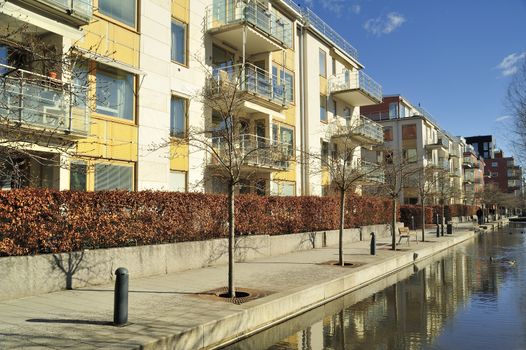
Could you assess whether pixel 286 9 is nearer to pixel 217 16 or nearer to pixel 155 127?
pixel 217 16

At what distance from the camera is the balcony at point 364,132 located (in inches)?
1203

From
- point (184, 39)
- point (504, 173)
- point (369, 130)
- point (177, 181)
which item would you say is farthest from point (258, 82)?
point (504, 173)

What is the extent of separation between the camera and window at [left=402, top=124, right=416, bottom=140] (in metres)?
56.2

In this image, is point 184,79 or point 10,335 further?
point 184,79

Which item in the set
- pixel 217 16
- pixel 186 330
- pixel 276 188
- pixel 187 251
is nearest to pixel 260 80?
pixel 217 16

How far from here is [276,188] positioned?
24.6m

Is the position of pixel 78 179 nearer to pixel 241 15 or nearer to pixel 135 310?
pixel 135 310

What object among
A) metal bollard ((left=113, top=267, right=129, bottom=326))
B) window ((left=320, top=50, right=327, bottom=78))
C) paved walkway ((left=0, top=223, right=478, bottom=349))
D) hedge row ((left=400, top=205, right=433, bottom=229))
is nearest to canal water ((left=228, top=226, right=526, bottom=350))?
paved walkway ((left=0, top=223, right=478, bottom=349))

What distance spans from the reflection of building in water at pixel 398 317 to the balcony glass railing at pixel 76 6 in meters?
10.9

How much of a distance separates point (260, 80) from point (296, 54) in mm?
6496

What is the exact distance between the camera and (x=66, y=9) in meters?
13.4

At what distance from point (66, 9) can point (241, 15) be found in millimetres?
9485

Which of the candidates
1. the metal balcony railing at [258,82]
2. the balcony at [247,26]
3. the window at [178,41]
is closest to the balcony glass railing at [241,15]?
the balcony at [247,26]

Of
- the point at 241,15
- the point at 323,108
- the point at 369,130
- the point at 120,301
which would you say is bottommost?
the point at 120,301
